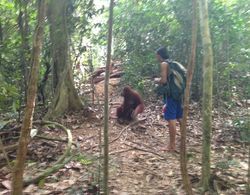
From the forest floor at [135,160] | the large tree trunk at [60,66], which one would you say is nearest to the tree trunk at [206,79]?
the forest floor at [135,160]

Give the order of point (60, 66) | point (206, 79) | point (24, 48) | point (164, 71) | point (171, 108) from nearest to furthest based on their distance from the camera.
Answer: point (206, 79) < point (164, 71) < point (171, 108) < point (24, 48) < point (60, 66)

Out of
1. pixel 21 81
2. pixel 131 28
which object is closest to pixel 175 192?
pixel 21 81

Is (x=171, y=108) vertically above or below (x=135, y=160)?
above

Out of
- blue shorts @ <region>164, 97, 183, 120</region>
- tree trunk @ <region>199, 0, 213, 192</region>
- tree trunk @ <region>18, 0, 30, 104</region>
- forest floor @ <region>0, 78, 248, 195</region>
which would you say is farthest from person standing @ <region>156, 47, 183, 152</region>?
tree trunk @ <region>18, 0, 30, 104</region>

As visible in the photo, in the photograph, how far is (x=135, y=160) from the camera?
17.8 ft

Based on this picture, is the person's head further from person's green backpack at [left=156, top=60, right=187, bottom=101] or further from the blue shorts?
the blue shorts

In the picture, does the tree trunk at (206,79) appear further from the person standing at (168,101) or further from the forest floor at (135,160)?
the person standing at (168,101)

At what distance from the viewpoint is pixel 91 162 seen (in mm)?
5027

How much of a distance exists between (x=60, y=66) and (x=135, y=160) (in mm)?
3177

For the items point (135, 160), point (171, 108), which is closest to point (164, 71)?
point (171, 108)

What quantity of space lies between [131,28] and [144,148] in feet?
18.8

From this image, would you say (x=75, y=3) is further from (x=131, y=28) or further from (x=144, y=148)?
(x=131, y=28)

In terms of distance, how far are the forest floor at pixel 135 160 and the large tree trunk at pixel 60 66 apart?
0.27 m

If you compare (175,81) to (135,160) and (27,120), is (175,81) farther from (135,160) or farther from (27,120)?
(27,120)
